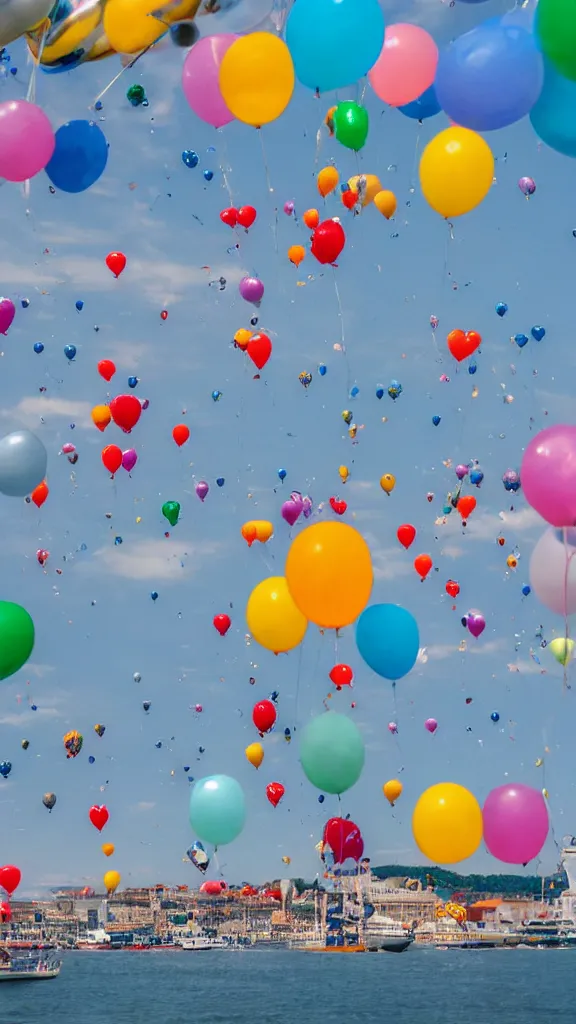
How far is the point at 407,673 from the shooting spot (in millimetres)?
10695

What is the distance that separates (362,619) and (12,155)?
4.01 meters

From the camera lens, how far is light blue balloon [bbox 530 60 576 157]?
8836 mm

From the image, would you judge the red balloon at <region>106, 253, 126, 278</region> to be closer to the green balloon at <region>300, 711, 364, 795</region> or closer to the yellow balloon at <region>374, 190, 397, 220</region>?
the yellow balloon at <region>374, 190, 397, 220</region>

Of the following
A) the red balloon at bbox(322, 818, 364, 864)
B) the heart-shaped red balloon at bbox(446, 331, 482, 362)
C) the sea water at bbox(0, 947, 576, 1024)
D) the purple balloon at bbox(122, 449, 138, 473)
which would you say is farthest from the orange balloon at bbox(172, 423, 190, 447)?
the sea water at bbox(0, 947, 576, 1024)

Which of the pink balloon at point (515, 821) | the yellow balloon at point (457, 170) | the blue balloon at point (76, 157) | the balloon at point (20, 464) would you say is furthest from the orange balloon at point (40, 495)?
the pink balloon at point (515, 821)

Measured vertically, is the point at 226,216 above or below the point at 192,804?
above

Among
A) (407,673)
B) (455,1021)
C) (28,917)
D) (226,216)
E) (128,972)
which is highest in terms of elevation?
(226,216)

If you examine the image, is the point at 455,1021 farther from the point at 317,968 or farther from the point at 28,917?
the point at 28,917

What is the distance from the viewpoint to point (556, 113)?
352 inches

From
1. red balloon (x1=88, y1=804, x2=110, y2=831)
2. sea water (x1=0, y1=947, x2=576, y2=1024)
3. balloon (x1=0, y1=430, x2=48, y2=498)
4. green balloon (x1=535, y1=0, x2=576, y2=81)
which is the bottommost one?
sea water (x1=0, y1=947, x2=576, y2=1024)

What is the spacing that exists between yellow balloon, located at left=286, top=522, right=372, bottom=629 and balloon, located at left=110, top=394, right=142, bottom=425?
21.4ft

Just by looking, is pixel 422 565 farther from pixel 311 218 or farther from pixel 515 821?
pixel 515 821

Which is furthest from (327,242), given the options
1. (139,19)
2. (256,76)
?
(139,19)

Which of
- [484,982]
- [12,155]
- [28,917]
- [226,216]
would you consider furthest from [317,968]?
[12,155]
